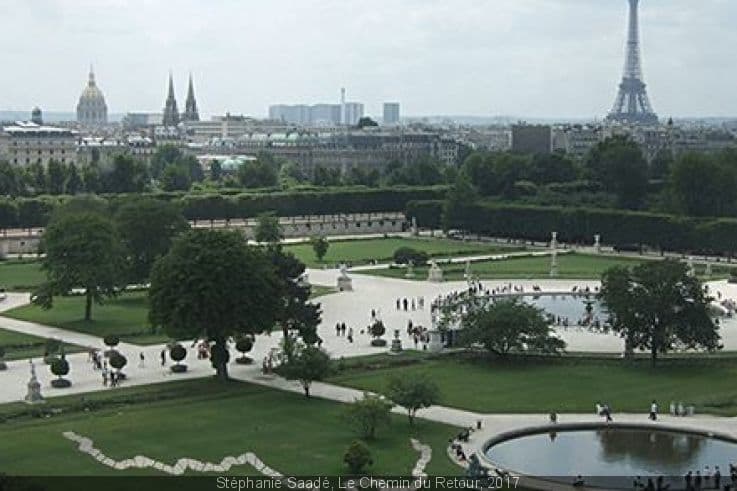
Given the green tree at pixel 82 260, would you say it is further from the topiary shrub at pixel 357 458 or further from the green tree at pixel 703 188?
the green tree at pixel 703 188

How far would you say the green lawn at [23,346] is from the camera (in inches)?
2079

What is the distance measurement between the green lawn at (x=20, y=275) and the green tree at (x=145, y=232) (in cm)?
586

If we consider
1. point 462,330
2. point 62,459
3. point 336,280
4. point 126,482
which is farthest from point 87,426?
point 336,280

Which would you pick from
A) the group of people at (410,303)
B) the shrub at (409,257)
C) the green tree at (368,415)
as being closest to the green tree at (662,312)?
the green tree at (368,415)

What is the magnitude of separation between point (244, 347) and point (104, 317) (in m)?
14.6

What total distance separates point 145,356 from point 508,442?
63.2 ft

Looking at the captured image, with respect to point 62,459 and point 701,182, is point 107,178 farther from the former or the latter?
point 62,459

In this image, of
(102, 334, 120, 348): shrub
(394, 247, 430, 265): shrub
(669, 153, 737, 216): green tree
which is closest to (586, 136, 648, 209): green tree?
(669, 153, 737, 216): green tree

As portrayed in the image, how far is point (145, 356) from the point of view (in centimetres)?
5259

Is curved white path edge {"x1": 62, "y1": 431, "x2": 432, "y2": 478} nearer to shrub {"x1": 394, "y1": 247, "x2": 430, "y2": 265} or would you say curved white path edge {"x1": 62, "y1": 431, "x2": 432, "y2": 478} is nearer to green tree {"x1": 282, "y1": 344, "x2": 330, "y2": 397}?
green tree {"x1": 282, "y1": 344, "x2": 330, "y2": 397}

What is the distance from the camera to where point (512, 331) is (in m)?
50.0

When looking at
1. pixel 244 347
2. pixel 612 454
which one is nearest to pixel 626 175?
pixel 244 347

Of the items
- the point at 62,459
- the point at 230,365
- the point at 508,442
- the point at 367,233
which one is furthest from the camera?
the point at 367,233

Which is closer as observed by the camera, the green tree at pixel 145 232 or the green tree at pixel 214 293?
Answer: the green tree at pixel 214 293
